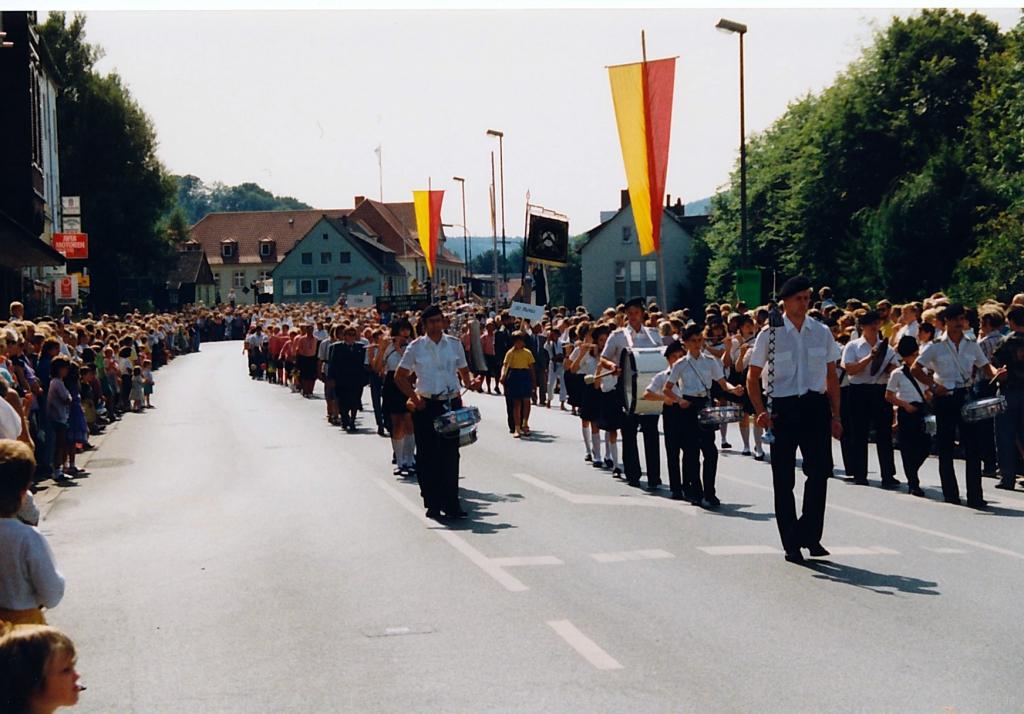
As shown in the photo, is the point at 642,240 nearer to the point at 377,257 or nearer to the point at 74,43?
the point at 74,43

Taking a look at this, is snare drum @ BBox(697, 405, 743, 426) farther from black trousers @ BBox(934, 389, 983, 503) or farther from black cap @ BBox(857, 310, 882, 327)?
black cap @ BBox(857, 310, 882, 327)

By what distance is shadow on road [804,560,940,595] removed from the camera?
28.1 feet

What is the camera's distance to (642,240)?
25.4 meters

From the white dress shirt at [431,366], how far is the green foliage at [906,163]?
98.5 feet

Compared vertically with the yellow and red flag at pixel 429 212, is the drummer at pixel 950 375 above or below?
below

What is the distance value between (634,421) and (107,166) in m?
65.9

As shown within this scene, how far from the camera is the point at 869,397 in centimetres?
1482

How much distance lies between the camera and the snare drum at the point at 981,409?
1226 centimetres

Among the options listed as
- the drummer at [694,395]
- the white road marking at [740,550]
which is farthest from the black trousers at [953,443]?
the white road marking at [740,550]

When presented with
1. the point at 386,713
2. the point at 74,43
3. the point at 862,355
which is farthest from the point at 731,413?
the point at 74,43

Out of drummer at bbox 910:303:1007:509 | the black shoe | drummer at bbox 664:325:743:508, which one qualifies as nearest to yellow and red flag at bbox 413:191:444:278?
drummer at bbox 664:325:743:508

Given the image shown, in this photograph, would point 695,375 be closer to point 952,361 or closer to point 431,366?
point 952,361

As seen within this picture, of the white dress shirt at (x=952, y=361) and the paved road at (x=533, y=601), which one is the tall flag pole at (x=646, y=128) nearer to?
the paved road at (x=533, y=601)

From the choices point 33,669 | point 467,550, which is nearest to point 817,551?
point 467,550
